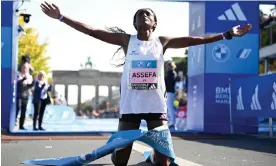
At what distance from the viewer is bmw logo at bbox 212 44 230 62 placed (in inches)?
438

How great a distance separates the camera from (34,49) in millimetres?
33750

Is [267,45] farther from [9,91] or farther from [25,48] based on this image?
[9,91]

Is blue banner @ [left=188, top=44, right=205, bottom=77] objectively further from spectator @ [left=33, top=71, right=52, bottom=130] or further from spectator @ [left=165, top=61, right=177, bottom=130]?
spectator @ [left=33, top=71, right=52, bottom=130]

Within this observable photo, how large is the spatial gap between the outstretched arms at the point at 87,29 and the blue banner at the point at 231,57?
7175mm

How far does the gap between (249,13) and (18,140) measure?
6.53 m

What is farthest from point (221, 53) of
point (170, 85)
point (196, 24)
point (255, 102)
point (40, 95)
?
point (40, 95)

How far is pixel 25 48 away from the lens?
3341 centimetres

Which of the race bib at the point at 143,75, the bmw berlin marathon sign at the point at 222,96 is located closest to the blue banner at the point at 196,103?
the bmw berlin marathon sign at the point at 222,96

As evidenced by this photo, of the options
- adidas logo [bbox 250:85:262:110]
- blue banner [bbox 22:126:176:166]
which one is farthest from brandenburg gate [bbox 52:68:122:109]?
blue banner [bbox 22:126:176:166]

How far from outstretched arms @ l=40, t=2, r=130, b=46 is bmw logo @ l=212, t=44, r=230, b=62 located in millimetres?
7230

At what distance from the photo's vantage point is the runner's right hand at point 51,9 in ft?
12.8

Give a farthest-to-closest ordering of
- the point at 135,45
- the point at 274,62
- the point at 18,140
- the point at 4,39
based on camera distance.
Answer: the point at 274,62
the point at 4,39
the point at 18,140
the point at 135,45

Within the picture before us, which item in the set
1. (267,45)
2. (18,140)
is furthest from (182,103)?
(267,45)

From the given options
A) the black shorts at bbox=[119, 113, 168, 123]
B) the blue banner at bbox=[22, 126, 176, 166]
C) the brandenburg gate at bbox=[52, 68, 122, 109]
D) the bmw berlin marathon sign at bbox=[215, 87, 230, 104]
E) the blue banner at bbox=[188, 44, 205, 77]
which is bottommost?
the blue banner at bbox=[22, 126, 176, 166]
